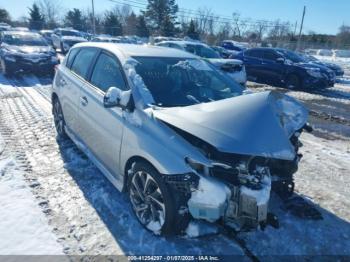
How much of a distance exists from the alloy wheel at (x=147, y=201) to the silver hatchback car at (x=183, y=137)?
0.03 ft

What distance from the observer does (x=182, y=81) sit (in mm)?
3961

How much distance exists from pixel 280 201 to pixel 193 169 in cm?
178

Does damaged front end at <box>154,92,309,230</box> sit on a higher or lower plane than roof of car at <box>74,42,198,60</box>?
lower

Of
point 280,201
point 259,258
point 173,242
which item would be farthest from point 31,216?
point 280,201

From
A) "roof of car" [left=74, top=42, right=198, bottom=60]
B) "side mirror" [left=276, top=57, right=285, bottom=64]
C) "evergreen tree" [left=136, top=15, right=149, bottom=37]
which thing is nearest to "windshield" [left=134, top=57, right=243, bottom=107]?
"roof of car" [left=74, top=42, right=198, bottom=60]

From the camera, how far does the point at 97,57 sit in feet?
14.4

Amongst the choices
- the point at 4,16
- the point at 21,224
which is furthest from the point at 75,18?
the point at 21,224

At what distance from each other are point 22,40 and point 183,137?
12627 mm

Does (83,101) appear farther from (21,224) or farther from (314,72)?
Result: (314,72)

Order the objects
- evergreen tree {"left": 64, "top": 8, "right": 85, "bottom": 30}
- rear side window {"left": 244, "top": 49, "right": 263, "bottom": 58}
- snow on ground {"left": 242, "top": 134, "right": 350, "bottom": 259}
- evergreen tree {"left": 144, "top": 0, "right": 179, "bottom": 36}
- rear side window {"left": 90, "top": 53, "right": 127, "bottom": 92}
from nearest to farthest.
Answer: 1. snow on ground {"left": 242, "top": 134, "right": 350, "bottom": 259}
2. rear side window {"left": 90, "top": 53, "right": 127, "bottom": 92}
3. rear side window {"left": 244, "top": 49, "right": 263, "bottom": 58}
4. evergreen tree {"left": 144, "top": 0, "right": 179, "bottom": 36}
5. evergreen tree {"left": 64, "top": 8, "right": 85, "bottom": 30}

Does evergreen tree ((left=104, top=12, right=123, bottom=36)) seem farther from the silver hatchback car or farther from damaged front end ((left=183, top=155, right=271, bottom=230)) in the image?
damaged front end ((left=183, top=155, right=271, bottom=230))

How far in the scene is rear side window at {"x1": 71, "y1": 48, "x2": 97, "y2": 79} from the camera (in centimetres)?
459

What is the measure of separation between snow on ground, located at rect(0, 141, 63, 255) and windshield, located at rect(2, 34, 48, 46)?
34.6 feet

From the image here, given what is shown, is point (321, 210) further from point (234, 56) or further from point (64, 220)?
point (234, 56)
